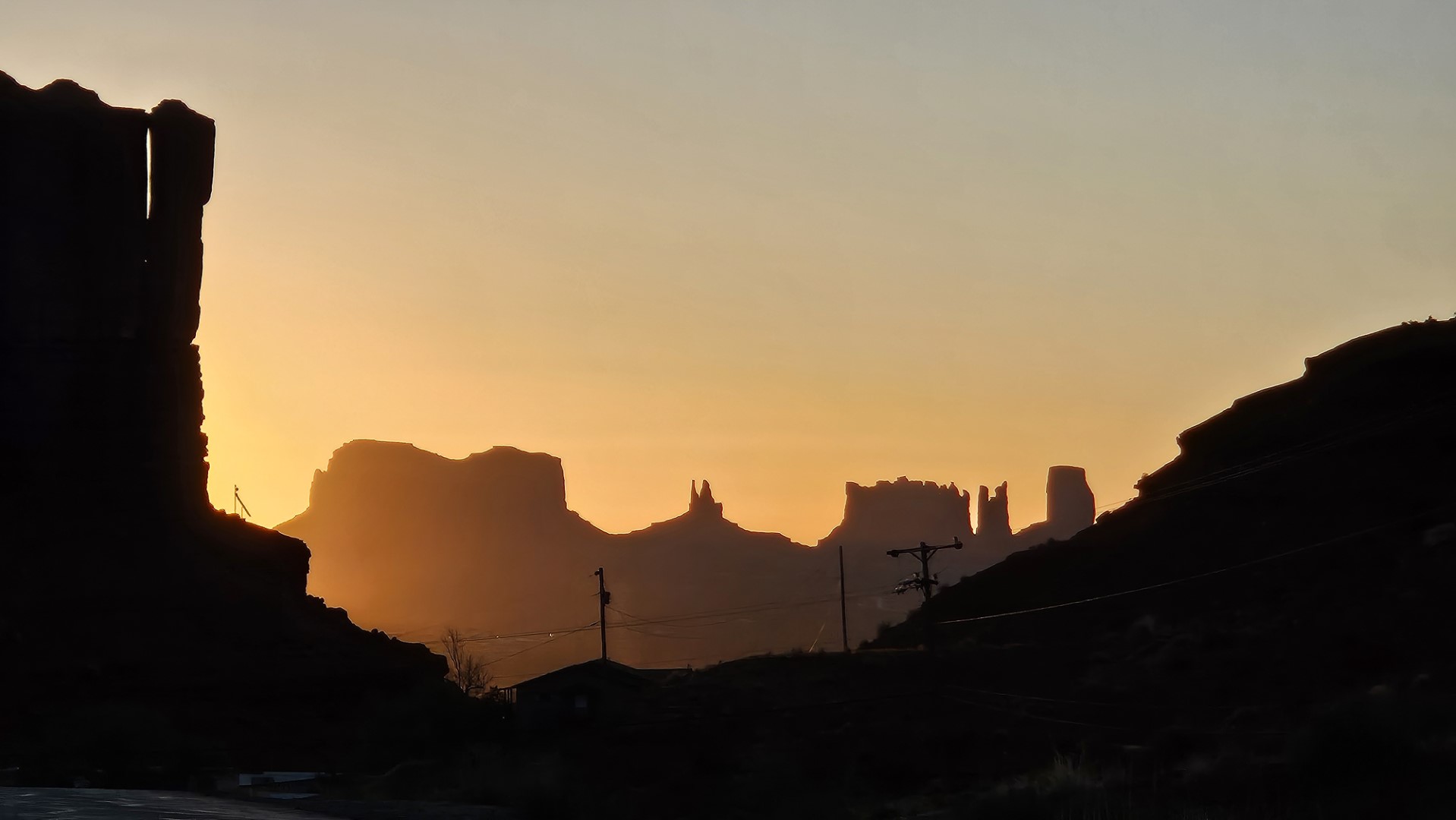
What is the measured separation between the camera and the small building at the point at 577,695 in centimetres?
7700

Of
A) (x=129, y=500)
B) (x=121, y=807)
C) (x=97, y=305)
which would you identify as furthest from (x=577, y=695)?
(x=121, y=807)

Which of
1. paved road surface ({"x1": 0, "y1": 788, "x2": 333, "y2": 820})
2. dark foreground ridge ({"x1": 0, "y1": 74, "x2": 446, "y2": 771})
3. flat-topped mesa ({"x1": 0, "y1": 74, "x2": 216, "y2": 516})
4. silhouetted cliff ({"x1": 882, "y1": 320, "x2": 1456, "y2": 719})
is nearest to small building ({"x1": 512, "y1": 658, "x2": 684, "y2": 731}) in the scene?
dark foreground ridge ({"x1": 0, "y1": 74, "x2": 446, "y2": 771})

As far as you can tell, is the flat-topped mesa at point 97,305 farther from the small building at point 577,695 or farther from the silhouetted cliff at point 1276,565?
the silhouetted cliff at point 1276,565

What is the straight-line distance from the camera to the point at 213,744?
72062 mm

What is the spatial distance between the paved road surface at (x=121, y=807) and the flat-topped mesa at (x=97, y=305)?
68.9 meters

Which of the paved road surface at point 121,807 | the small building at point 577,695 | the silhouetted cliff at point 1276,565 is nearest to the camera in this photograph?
the paved road surface at point 121,807

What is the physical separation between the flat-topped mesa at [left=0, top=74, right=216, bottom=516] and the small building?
2655 centimetres

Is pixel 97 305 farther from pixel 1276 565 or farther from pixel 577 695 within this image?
pixel 1276 565

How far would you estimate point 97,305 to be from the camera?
296 ft

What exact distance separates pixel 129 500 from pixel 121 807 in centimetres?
7409

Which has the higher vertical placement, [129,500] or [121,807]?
[129,500]

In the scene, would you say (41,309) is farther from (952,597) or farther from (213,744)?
(952,597)

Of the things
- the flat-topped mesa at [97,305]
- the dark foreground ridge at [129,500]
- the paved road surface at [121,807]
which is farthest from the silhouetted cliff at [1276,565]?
the flat-topped mesa at [97,305]

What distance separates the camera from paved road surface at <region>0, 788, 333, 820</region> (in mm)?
16750
